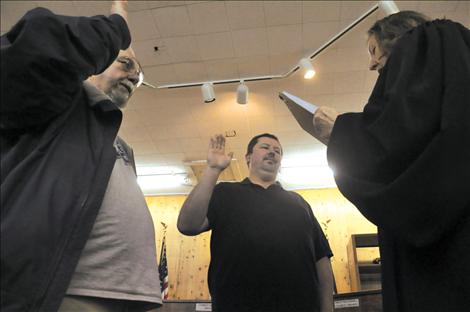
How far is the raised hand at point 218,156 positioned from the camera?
5.46 ft

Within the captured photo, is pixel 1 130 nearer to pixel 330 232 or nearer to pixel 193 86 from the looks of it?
pixel 193 86

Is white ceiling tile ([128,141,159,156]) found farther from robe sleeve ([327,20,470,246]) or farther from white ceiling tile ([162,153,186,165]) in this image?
robe sleeve ([327,20,470,246])

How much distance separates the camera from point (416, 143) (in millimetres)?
858

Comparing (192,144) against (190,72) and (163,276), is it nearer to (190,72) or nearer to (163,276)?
(190,72)

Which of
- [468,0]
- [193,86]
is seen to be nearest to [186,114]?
[193,86]

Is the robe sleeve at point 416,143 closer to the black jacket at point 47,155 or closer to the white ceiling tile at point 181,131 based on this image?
the black jacket at point 47,155

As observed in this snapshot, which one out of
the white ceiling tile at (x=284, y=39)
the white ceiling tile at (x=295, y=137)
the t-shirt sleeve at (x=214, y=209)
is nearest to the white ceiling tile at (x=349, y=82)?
the white ceiling tile at (x=284, y=39)

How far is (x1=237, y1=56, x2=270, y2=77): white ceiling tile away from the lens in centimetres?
360

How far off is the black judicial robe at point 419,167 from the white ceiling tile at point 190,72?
9.47ft

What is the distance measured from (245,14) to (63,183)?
2671mm

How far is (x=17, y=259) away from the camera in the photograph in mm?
692

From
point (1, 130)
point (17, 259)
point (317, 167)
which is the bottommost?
point (17, 259)

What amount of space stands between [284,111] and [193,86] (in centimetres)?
130

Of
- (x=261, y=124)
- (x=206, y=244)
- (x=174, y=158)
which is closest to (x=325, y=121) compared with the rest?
(x=261, y=124)
